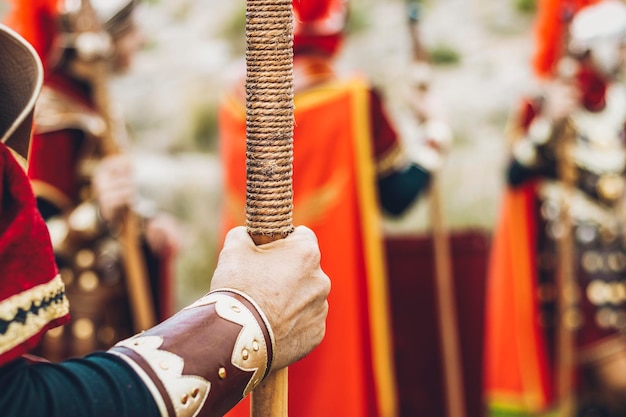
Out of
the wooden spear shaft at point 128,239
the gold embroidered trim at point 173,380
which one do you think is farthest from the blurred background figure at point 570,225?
the gold embroidered trim at point 173,380

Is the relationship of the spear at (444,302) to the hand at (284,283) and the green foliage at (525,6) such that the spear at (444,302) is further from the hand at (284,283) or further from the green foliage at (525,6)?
the green foliage at (525,6)

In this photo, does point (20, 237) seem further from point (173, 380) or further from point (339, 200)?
point (339, 200)

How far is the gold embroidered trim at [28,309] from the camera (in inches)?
42.1

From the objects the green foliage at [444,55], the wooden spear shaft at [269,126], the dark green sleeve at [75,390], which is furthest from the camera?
the green foliage at [444,55]

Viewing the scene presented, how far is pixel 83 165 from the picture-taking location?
9.40ft

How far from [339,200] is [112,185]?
0.77 metres

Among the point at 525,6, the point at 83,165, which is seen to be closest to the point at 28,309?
the point at 83,165

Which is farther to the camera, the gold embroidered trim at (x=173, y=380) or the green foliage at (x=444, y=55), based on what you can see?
the green foliage at (x=444, y=55)

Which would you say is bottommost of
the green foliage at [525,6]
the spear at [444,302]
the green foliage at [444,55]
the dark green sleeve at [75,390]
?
the spear at [444,302]

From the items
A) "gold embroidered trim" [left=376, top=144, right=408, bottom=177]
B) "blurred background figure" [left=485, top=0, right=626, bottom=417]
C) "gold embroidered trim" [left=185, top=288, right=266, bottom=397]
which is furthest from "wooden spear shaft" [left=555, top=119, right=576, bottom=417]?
"gold embroidered trim" [left=185, top=288, right=266, bottom=397]

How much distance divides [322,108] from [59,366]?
6.51 feet

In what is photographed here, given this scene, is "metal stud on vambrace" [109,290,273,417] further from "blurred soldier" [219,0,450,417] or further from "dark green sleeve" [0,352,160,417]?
"blurred soldier" [219,0,450,417]

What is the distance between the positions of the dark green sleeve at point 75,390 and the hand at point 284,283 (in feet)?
0.68

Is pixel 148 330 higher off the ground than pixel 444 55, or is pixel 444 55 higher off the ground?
pixel 444 55
